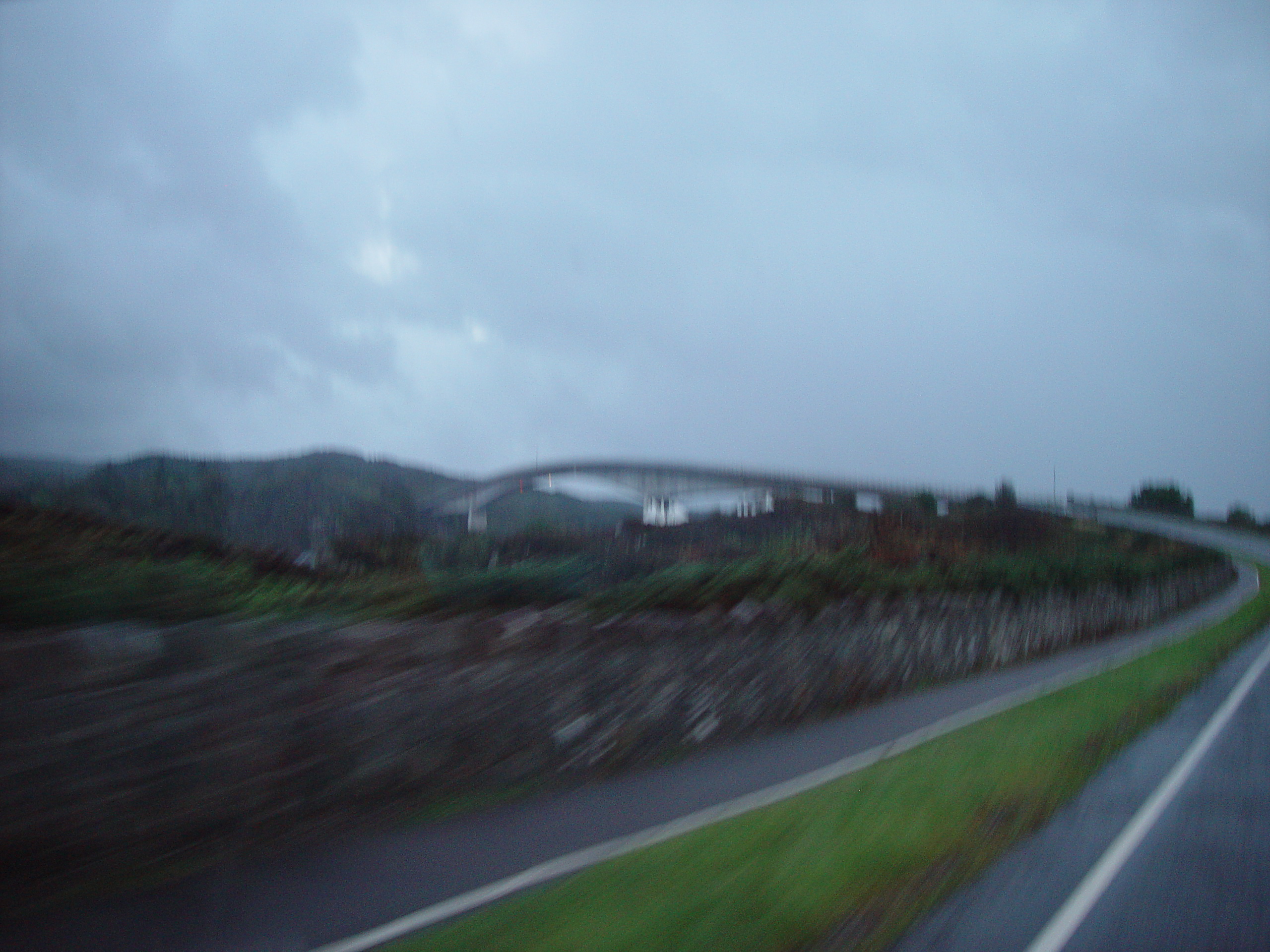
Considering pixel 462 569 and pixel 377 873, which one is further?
pixel 462 569

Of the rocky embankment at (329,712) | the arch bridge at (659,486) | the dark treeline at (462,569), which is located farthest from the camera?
the arch bridge at (659,486)

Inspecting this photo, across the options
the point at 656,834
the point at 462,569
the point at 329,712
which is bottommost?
the point at 656,834

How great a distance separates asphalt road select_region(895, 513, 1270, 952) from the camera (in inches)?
197

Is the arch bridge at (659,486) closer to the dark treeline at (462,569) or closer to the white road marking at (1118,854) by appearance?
the dark treeline at (462,569)

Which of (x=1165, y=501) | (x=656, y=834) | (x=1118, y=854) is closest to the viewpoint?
(x=1118, y=854)

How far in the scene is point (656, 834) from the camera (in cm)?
716

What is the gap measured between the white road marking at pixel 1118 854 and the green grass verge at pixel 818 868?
0.62 metres

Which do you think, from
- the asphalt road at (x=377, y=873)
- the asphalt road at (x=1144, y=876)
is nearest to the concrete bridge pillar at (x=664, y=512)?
the asphalt road at (x=377, y=873)

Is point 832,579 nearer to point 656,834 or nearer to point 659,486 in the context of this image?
point 659,486

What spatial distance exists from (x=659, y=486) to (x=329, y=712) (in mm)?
5928

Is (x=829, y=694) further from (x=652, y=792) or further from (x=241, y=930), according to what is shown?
(x=241, y=930)

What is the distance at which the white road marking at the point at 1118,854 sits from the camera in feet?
16.5

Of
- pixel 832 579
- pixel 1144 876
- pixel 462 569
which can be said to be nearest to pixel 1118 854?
pixel 1144 876

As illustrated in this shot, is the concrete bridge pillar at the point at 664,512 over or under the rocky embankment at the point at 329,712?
over
